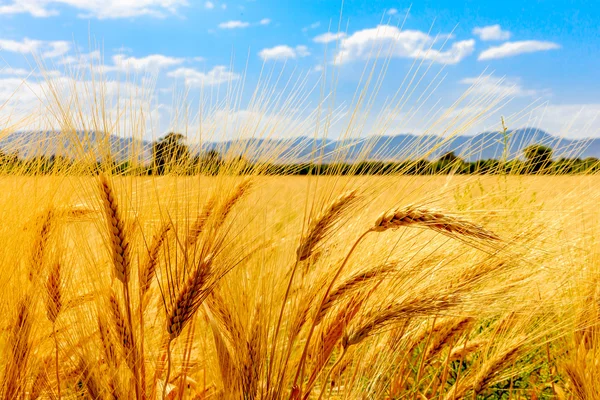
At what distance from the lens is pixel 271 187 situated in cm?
168

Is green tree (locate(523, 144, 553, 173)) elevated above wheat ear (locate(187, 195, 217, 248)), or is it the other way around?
green tree (locate(523, 144, 553, 173))

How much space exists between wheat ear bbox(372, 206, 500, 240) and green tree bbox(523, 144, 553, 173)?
47.1 inches

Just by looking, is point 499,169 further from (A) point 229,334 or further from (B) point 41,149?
(B) point 41,149

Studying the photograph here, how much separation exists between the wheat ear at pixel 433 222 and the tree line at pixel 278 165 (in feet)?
0.46

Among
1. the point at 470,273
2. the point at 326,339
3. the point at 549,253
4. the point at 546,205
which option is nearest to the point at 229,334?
the point at 326,339

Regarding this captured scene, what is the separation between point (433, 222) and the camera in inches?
51.8

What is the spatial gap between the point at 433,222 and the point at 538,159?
1405mm

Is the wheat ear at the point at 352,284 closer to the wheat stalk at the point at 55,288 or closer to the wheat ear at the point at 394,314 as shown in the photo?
the wheat ear at the point at 394,314

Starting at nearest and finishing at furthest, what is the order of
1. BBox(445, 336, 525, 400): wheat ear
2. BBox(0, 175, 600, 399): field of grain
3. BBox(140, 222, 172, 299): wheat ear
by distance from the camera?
BBox(0, 175, 600, 399): field of grain < BBox(140, 222, 172, 299): wheat ear < BBox(445, 336, 525, 400): wheat ear

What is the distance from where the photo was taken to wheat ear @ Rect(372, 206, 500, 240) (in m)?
1.31

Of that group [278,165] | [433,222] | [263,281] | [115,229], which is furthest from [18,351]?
[433,222]

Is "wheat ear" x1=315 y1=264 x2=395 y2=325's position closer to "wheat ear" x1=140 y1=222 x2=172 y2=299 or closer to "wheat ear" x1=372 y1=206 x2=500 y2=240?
"wheat ear" x1=372 y1=206 x2=500 y2=240

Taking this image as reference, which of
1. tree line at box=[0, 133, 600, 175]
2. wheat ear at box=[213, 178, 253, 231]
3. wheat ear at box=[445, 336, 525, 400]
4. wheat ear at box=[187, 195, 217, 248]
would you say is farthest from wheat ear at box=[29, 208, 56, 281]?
wheat ear at box=[445, 336, 525, 400]

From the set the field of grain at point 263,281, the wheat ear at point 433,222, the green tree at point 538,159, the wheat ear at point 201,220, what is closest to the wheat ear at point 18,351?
the field of grain at point 263,281
